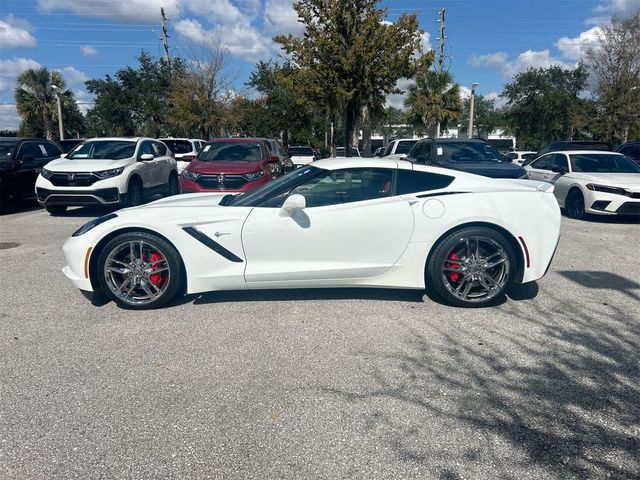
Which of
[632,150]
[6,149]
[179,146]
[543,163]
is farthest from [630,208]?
[179,146]

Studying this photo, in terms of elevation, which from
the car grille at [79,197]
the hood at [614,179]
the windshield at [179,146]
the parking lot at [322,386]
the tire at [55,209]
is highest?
the windshield at [179,146]

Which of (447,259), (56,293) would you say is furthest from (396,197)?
(56,293)

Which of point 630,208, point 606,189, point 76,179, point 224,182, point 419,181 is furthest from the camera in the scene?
point 76,179

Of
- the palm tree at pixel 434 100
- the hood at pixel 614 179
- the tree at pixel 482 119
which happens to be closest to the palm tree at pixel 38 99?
the palm tree at pixel 434 100

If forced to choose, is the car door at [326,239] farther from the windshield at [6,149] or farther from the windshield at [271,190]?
the windshield at [6,149]

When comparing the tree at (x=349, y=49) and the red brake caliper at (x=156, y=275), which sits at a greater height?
the tree at (x=349, y=49)

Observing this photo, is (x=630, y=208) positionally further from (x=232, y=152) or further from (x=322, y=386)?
(x=322, y=386)

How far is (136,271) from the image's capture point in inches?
184

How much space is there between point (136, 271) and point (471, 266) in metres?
3.15

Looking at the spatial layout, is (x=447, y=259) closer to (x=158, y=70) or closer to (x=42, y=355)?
(x=42, y=355)

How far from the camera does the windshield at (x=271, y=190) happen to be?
4781 mm

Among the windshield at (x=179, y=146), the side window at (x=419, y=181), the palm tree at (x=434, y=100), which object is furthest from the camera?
the palm tree at (x=434, y=100)

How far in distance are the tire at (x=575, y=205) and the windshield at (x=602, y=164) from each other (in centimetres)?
71

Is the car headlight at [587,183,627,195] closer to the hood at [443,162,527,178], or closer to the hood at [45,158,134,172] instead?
the hood at [443,162,527,178]
